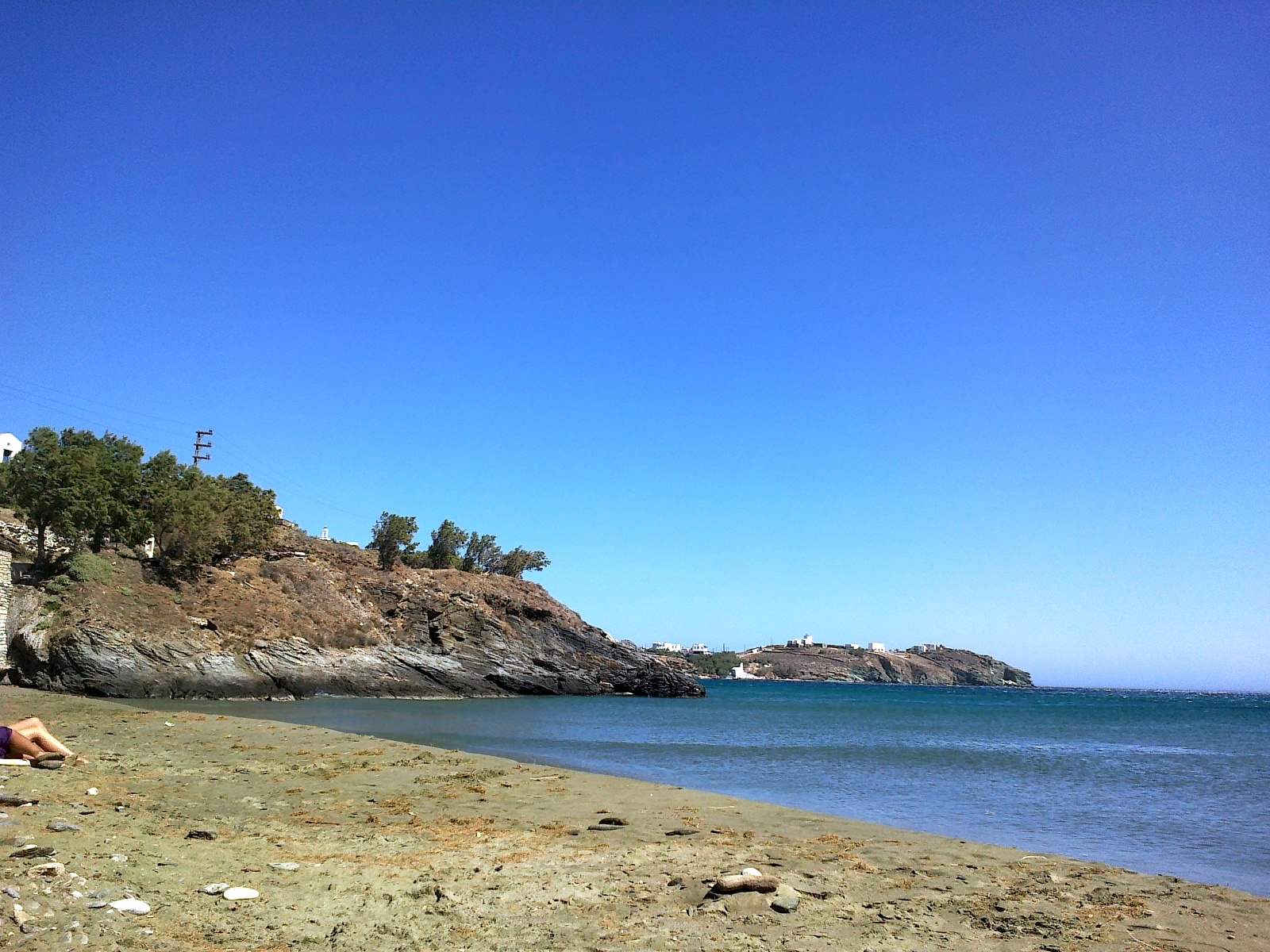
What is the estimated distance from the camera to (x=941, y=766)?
26.2 metres

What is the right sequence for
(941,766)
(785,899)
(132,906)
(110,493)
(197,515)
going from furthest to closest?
(197,515)
(110,493)
(941,766)
(785,899)
(132,906)

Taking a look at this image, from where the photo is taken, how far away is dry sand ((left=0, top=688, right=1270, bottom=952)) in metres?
6.65

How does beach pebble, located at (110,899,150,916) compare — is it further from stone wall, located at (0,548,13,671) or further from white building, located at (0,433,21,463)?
white building, located at (0,433,21,463)

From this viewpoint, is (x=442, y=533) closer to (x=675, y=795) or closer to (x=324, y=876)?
(x=675, y=795)

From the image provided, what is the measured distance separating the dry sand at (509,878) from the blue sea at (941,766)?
3.31 meters

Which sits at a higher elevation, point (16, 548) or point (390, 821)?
point (16, 548)

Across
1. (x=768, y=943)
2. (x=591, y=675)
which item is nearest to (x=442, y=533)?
(x=591, y=675)

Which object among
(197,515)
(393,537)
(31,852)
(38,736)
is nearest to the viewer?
(31,852)

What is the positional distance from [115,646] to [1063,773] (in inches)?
1589

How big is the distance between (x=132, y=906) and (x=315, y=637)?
49577 millimetres

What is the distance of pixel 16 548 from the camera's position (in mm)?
51188

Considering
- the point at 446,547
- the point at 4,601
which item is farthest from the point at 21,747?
the point at 446,547

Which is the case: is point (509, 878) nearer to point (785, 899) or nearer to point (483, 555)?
point (785, 899)

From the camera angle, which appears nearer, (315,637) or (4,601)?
(4,601)
